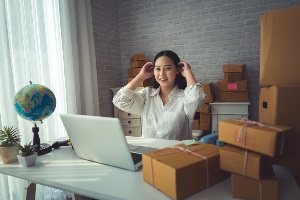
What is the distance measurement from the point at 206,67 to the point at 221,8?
2.73ft

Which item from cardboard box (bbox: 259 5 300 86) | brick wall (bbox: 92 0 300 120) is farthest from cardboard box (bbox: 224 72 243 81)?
cardboard box (bbox: 259 5 300 86)

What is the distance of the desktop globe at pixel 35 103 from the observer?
4.13 ft

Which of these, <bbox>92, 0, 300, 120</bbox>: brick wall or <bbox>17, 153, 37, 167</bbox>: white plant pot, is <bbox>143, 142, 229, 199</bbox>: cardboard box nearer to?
<bbox>17, 153, 37, 167</bbox>: white plant pot

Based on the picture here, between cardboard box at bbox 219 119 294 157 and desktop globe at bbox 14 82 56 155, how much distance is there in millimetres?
1008

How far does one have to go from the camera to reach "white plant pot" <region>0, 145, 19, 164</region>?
1.14 m

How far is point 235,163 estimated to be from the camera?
0.74 metres

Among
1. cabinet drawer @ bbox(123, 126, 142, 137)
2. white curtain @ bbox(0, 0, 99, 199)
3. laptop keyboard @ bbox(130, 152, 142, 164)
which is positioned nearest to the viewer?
laptop keyboard @ bbox(130, 152, 142, 164)

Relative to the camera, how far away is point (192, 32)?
10.9 ft

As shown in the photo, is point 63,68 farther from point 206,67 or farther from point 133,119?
point 206,67

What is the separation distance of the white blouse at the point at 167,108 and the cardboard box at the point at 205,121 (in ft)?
3.97

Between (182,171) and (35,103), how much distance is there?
3.13 feet

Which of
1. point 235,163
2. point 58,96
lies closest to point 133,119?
point 58,96

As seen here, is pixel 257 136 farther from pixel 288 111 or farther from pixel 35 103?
pixel 35 103

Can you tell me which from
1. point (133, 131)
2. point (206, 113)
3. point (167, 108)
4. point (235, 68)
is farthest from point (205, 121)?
point (167, 108)
